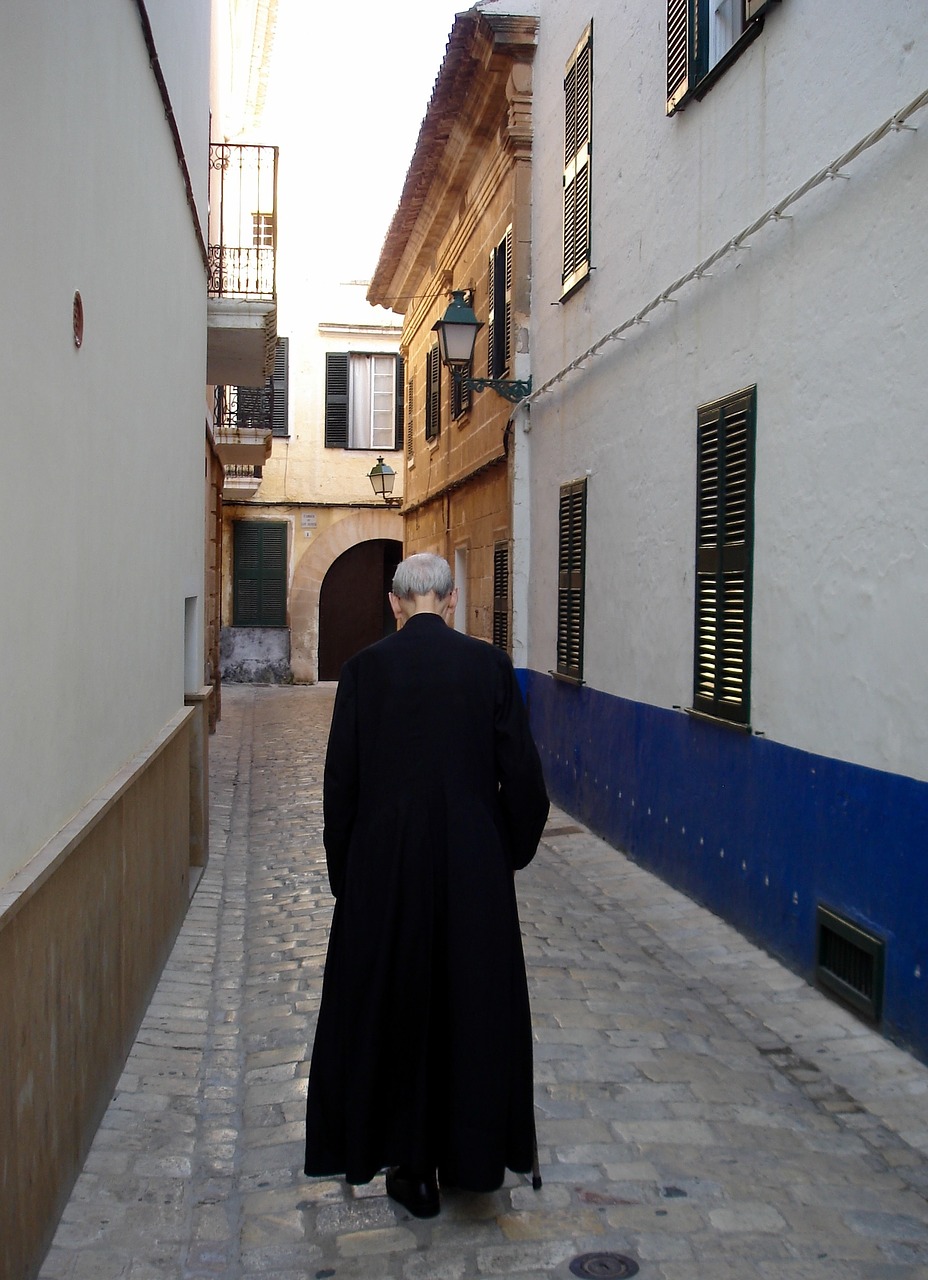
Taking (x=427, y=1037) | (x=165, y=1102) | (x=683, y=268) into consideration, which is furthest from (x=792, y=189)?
(x=165, y=1102)

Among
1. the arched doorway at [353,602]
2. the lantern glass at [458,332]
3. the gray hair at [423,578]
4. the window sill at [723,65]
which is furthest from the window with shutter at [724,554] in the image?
the arched doorway at [353,602]

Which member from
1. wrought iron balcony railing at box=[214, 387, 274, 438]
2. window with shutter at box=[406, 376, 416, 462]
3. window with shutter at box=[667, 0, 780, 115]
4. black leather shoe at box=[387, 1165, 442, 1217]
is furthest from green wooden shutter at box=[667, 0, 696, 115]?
window with shutter at box=[406, 376, 416, 462]

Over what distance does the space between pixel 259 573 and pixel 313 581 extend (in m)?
1.08

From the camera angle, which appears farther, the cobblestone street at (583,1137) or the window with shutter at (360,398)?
the window with shutter at (360,398)

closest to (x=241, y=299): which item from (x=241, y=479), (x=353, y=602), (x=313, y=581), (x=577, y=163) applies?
(x=577, y=163)

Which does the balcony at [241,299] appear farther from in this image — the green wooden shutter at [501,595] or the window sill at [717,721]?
the window sill at [717,721]

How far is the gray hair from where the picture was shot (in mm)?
3857

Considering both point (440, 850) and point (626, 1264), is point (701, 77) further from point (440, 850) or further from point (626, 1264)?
point (626, 1264)

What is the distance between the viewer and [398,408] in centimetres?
2620

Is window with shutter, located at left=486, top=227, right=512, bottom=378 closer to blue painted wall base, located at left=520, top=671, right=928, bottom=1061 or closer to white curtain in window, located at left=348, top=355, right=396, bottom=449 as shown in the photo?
blue painted wall base, located at left=520, top=671, right=928, bottom=1061

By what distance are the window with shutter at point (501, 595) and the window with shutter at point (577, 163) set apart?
312 cm

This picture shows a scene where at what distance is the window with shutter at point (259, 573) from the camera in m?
26.0

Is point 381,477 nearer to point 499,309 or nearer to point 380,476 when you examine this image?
point 380,476

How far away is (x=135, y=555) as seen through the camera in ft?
17.4
